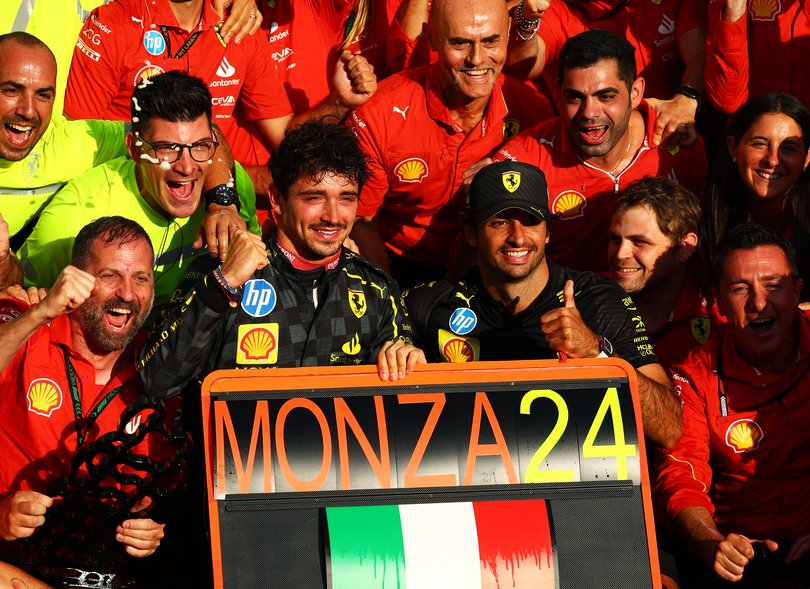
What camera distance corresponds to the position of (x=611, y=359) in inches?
161

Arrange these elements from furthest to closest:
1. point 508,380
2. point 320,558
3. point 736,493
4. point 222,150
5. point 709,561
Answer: point 222,150 < point 736,493 < point 709,561 < point 508,380 < point 320,558

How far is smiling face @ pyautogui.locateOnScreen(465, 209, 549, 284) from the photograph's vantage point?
4969 mm

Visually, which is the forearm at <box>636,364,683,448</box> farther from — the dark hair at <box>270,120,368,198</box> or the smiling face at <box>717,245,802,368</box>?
the dark hair at <box>270,120,368,198</box>

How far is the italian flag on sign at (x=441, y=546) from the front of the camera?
3.78m

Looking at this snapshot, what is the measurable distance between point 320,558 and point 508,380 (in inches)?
33.5

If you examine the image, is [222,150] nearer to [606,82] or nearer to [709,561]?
[606,82]

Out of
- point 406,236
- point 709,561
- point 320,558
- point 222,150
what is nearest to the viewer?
point 320,558

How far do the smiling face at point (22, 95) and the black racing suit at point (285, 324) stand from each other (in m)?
1.09

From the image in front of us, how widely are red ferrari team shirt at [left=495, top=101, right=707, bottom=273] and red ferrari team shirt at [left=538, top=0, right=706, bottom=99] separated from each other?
82 cm

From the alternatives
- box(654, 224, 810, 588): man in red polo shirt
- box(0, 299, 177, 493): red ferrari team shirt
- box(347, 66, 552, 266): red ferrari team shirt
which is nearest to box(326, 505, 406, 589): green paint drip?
box(0, 299, 177, 493): red ferrari team shirt

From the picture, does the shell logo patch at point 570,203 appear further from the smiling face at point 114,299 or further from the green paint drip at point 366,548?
the green paint drip at point 366,548

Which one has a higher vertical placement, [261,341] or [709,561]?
[261,341]

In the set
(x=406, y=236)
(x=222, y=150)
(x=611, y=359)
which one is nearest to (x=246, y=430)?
(x=611, y=359)

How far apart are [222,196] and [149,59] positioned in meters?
1.25
